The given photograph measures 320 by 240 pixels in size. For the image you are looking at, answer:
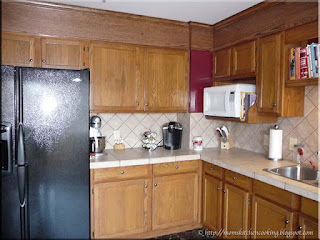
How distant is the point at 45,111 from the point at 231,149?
1.92 meters

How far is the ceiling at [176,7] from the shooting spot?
2.25 meters

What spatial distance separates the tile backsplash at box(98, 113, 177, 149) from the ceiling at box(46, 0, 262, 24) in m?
1.04

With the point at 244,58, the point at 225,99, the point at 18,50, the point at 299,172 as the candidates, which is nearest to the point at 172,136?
the point at 225,99

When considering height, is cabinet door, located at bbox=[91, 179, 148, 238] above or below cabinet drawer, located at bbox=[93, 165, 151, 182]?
below

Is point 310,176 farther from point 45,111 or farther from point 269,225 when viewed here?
point 45,111

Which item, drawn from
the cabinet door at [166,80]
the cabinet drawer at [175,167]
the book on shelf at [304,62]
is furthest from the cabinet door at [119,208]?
the book on shelf at [304,62]

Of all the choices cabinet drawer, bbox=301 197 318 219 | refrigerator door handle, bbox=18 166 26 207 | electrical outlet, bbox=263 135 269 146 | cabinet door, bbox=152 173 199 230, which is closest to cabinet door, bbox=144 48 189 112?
cabinet door, bbox=152 173 199 230

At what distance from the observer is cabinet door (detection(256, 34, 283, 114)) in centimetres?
211

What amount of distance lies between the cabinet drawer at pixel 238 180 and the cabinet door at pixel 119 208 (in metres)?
0.73

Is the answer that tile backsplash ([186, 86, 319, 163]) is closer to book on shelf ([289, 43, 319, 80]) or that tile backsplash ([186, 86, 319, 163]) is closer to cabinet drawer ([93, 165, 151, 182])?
book on shelf ([289, 43, 319, 80])

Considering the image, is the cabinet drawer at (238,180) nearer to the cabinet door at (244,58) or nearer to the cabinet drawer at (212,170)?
the cabinet drawer at (212,170)

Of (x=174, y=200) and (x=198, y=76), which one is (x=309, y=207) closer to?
(x=174, y=200)

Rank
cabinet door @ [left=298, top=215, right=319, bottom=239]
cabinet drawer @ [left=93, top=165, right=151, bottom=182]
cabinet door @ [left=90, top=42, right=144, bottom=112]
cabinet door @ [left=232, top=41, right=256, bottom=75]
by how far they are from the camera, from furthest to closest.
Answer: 1. cabinet door @ [left=90, top=42, right=144, bottom=112]
2. cabinet door @ [left=232, top=41, right=256, bottom=75]
3. cabinet drawer @ [left=93, top=165, right=151, bottom=182]
4. cabinet door @ [left=298, top=215, right=319, bottom=239]

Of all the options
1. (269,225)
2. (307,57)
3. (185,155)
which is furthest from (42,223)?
(307,57)
